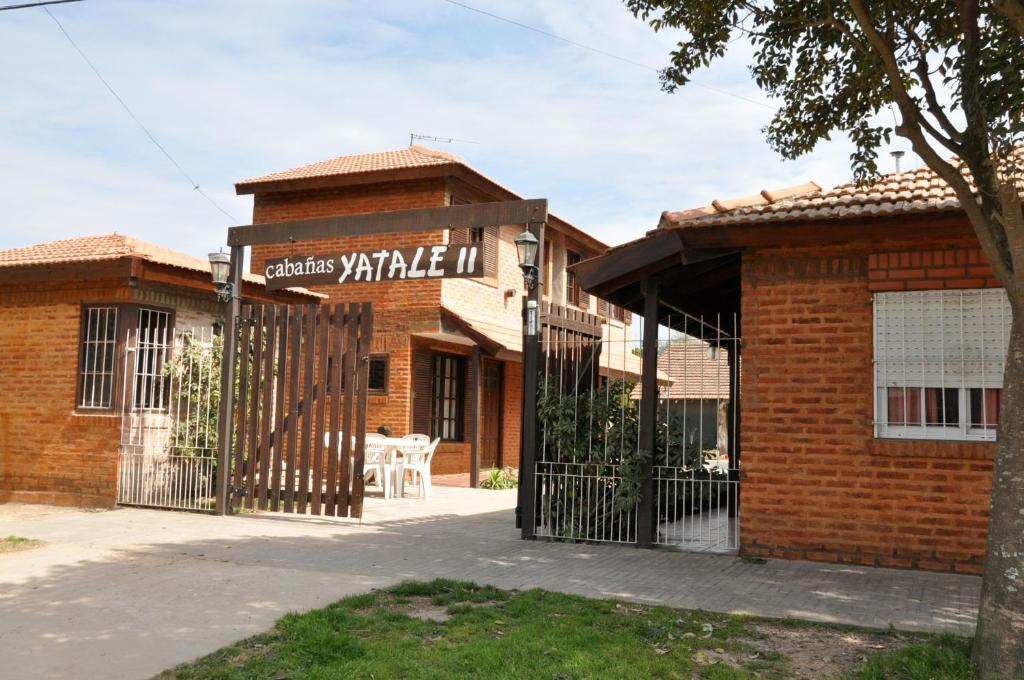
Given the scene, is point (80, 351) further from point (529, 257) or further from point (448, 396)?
point (448, 396)

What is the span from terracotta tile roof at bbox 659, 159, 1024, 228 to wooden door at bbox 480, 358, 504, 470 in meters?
11.0

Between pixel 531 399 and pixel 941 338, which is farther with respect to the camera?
pixel 531 399

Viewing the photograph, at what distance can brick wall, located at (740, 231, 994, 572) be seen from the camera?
7.76 metres

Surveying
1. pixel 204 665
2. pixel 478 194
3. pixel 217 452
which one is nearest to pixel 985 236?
pixel 204 665

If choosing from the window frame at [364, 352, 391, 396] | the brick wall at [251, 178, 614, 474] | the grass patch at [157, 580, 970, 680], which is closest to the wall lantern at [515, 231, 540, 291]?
the grass patch at [157, 580, 970, 680]

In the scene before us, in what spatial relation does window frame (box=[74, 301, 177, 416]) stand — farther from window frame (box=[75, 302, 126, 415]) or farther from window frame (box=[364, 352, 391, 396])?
window frame (box=[364, 352, 391, 396])

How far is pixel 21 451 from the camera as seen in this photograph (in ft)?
40.0

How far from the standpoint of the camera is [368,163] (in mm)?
18188

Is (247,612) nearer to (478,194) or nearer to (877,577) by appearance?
(877,577)

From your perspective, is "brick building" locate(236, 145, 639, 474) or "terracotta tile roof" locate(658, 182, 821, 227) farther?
"brick building" locate(236, 145, 639, 474)

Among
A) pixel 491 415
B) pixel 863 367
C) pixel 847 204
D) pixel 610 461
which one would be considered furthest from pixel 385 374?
pixel 847 204

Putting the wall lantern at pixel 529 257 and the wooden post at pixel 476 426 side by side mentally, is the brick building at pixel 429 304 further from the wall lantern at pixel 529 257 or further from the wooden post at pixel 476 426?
the wall lantern at pixel 529 257

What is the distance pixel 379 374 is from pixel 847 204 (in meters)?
11.1

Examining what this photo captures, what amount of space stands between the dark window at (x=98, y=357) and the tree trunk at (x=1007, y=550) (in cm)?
1047
